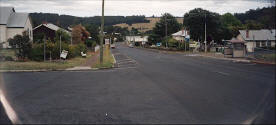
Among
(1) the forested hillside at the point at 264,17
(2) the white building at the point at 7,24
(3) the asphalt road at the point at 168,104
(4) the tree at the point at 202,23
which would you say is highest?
(2) the white building at the point at 7,24

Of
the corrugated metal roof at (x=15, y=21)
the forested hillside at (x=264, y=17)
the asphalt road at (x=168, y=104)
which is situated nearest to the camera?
the forested hillside at (x=264, y=17)

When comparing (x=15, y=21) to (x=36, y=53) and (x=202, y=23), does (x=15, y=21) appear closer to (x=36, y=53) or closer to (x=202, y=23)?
(x=36, y=53)

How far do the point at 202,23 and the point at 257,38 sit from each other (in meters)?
1.46

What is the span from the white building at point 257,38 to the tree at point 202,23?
594 mm

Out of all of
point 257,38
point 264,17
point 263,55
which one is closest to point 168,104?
point 257,38

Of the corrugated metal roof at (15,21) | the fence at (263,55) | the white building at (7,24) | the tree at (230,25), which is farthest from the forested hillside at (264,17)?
the corrugated metal roof at (15,21)

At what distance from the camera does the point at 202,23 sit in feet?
15.3

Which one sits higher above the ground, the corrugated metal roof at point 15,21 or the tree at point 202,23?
the corrugated metal roof at point 15,21

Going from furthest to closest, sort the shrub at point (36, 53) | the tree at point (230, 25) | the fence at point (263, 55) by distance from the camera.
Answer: the shrub at point (36, 53) → the tree at point (230, 25) → the fence at point (263, 55)

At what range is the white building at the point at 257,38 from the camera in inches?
98.0

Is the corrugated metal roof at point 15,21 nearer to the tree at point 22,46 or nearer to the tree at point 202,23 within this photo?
the tree at point 22,46

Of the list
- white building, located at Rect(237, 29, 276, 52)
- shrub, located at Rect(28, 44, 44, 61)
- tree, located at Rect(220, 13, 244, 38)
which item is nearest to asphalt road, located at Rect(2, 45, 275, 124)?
white building, located at Rect(237, 29, 276, 52)

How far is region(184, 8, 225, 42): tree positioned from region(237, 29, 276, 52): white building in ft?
1.95

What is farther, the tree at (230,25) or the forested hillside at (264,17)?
the tree at (230,25)
